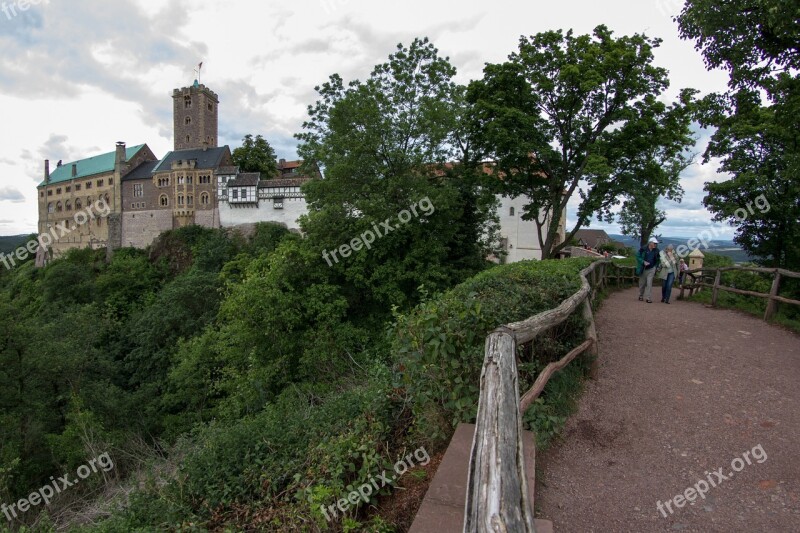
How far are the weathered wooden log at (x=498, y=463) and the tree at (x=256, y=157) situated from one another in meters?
56.1

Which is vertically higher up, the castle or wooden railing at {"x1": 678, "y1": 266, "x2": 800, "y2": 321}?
the castle

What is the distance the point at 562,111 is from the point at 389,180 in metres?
8.27

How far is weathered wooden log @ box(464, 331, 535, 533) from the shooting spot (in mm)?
1632

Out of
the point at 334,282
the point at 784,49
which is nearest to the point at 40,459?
the point at 334,282

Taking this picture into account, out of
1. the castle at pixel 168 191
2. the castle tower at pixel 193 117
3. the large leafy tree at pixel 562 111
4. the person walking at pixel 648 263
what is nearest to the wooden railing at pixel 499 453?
the person walking at pixel 648 263

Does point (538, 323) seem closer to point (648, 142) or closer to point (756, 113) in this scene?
point (756, 113)

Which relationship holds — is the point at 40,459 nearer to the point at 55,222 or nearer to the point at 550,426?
the point at 550,426

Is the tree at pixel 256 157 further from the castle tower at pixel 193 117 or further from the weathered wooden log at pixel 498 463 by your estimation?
the weathered wooden log at pixel 498 463

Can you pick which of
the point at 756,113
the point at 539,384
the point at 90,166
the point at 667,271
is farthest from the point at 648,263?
the point at 90,166

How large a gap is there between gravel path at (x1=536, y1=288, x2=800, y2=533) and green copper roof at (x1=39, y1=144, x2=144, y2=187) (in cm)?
6873

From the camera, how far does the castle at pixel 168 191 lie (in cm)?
5006

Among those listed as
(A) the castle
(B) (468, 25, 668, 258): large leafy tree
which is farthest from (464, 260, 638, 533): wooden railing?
(A) the castle

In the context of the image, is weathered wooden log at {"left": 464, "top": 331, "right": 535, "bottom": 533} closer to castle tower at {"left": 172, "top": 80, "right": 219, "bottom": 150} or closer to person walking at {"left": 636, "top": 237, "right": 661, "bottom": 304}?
person walking at {"left": 636, "top": 237, "right": 661, "bottom": 304}

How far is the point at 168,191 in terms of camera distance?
54.6 meters
